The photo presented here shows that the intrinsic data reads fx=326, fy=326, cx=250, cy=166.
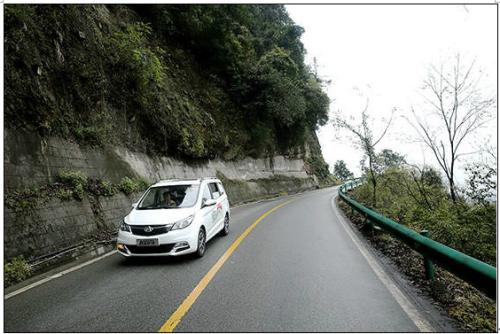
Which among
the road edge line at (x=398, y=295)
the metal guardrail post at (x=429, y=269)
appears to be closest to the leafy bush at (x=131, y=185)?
the road edge line at (x=398, y=295)

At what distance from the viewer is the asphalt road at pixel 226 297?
3.92 metres

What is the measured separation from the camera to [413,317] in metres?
4.04

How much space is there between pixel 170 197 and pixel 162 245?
5.85 feet

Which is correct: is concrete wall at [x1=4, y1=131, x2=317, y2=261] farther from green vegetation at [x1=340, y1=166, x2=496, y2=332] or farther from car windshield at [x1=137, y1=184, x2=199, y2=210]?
green vegetation at [x1=340, y1=166, x2=496, y2=332]

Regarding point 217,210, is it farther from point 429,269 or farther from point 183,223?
point 429,269

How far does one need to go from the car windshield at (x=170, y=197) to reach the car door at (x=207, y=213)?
0.84ft

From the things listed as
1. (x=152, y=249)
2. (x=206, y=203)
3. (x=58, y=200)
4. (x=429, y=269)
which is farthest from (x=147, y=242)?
(x=429, y=269)

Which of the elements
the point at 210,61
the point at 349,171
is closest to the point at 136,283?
the point at 210,61

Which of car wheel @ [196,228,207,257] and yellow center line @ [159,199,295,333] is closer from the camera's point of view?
yellow center line @ [159,199,295,333]

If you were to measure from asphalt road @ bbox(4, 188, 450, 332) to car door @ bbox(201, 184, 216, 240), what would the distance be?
798 millimetres

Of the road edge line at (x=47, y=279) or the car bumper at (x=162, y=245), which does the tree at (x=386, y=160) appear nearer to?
the car bumper at (x=162, y=245)

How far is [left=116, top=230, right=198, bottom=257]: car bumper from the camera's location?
649 centimetres

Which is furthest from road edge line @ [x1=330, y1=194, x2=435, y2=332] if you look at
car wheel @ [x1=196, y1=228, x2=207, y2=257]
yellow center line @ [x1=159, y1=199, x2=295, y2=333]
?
car wheel @ [x1=196, y1=228, x2=207, y2=257]

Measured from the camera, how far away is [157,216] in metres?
6.89
